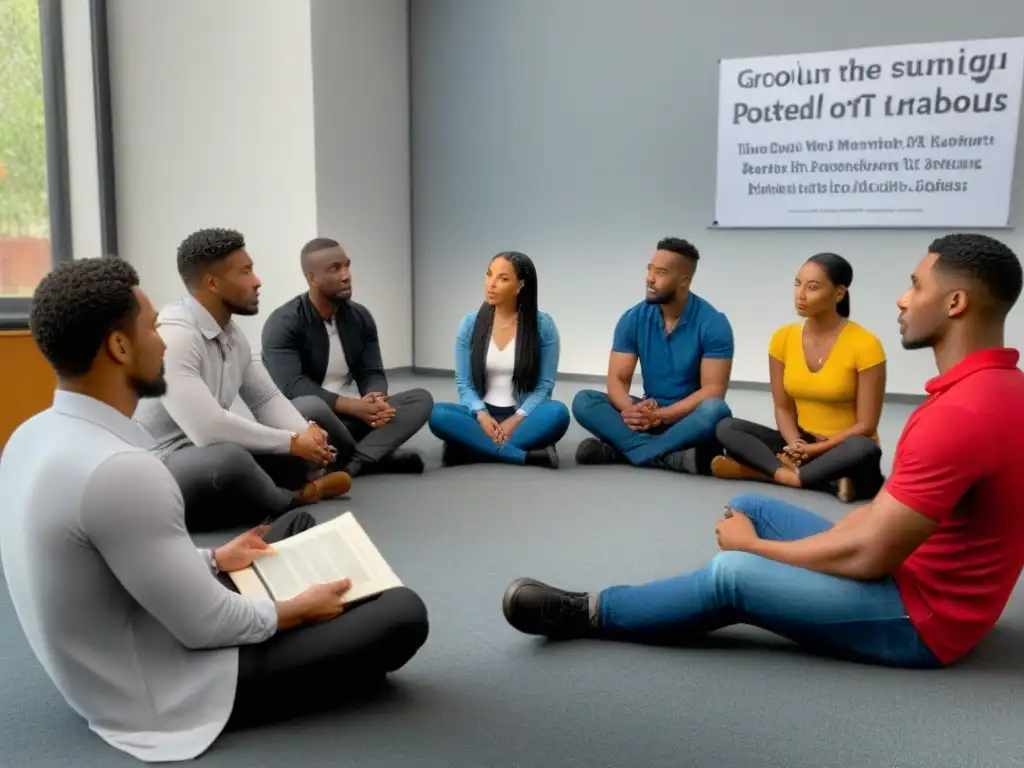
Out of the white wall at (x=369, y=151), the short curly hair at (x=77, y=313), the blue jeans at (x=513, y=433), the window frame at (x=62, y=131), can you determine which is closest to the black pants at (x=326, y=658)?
the short curly hair at (x=77, y=313)

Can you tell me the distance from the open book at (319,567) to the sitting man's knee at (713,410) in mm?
2192

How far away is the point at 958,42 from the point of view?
200 inches

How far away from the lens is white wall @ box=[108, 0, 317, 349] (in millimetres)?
5402

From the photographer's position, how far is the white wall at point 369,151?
555 centimetres

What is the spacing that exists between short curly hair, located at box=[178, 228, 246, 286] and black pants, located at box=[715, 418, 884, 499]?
205 cm

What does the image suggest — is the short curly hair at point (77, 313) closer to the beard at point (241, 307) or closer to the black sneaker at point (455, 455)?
the beard at point (241, 307)

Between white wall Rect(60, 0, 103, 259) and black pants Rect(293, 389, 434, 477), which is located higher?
white wall Rect(60, 0, 103, 259)

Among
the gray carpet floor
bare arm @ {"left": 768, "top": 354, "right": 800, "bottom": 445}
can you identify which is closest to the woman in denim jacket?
bare arm @ {"left": 768, "top": 354, "right": 800, "bottom": 445}

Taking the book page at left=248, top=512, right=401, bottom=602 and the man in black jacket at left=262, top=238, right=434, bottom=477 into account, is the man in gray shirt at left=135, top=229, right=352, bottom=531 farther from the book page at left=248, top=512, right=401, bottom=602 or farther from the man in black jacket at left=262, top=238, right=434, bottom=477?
the book page at left=248, top=512, right=401, bottom=602

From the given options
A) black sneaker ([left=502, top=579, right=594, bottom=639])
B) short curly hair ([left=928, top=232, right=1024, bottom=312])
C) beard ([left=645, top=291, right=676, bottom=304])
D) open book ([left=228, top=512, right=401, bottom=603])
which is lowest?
black sneaker ([left=502, top=579, right=594, bottom=639])

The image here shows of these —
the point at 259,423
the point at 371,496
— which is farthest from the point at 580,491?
the point at 259,423

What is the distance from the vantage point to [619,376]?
399cm

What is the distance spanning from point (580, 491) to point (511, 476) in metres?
0.35

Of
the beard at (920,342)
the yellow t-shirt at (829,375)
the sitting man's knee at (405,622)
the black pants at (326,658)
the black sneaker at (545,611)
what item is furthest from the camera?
the yellow t-shirt at (829,375)
